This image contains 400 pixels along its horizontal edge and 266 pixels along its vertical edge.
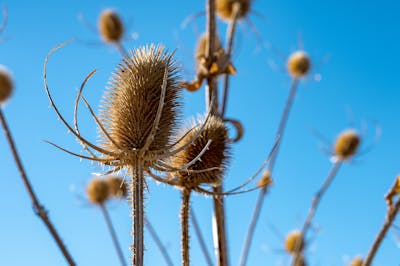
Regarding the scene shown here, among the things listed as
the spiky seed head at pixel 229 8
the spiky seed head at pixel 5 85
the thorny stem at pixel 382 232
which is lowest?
the thorny stem at pixel 382 232

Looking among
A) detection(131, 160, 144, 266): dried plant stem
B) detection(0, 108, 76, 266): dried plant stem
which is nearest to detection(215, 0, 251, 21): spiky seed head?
detection(0, 108, 76, 266): dried plant stem

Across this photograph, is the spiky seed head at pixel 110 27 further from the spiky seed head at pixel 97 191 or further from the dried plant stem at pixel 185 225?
the dried plant stem at pixel 185 225

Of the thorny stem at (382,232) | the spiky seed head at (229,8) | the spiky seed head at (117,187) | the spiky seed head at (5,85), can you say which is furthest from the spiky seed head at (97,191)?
the thorny stem at (382,232)

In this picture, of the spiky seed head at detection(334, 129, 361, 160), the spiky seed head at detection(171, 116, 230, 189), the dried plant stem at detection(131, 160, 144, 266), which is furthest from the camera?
the spiky seed head at detection(334, 129, 361, 160)

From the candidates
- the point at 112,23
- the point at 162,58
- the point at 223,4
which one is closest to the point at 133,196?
the point at 162,58

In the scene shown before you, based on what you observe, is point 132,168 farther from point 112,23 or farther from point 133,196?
point 112,23

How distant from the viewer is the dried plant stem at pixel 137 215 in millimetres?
1479

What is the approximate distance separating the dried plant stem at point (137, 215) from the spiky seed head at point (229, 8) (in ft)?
8.98

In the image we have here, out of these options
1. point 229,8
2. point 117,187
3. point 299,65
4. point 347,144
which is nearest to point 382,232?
point 229,8

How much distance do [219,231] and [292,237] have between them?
3.44 meters

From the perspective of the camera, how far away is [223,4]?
4.43 meters

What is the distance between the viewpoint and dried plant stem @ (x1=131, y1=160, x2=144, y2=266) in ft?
4.85

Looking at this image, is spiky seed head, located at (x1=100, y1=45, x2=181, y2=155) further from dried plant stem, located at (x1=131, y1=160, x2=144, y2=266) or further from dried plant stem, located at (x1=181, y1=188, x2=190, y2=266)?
dried plant stem, located at (x1=181, y1=188, x2=190, y2=266)

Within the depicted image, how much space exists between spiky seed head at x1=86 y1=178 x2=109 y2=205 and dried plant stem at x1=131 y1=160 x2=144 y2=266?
17.2ft
